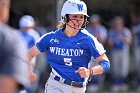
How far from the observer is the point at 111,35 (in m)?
13.2

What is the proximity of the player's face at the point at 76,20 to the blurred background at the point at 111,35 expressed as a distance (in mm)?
5367

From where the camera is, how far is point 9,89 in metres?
3.16

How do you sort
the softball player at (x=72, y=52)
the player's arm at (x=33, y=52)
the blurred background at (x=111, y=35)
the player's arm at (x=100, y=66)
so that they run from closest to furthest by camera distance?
1. the player's arm at (x=100, y=66)
2. the softball player at (x=72, y=52)
3. the player's arm at (x=33, y=52)
4. the blurred background at (x=111, y=35)

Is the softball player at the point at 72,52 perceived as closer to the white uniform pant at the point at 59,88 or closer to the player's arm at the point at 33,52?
the white uniform pant at the point at 59,88

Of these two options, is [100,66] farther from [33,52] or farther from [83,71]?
[33,52]

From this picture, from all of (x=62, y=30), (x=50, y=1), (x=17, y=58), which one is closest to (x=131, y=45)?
(x=50, y=1)

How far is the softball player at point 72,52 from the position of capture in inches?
258

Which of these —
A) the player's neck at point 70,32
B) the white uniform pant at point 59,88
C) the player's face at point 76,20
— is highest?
the player's face at point 76,20

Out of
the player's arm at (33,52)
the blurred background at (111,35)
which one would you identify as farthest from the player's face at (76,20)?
the blurred background at (111,35)

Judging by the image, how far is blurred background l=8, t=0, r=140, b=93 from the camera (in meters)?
13.0

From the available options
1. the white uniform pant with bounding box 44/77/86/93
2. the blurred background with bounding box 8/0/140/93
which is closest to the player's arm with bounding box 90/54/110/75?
the white uniform pant with bounding box 44/77/86/93

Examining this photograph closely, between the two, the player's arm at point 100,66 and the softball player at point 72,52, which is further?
the softball player at point 72,52

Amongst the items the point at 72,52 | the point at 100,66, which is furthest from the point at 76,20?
the point at 100,66

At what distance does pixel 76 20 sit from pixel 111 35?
21.5 ft
